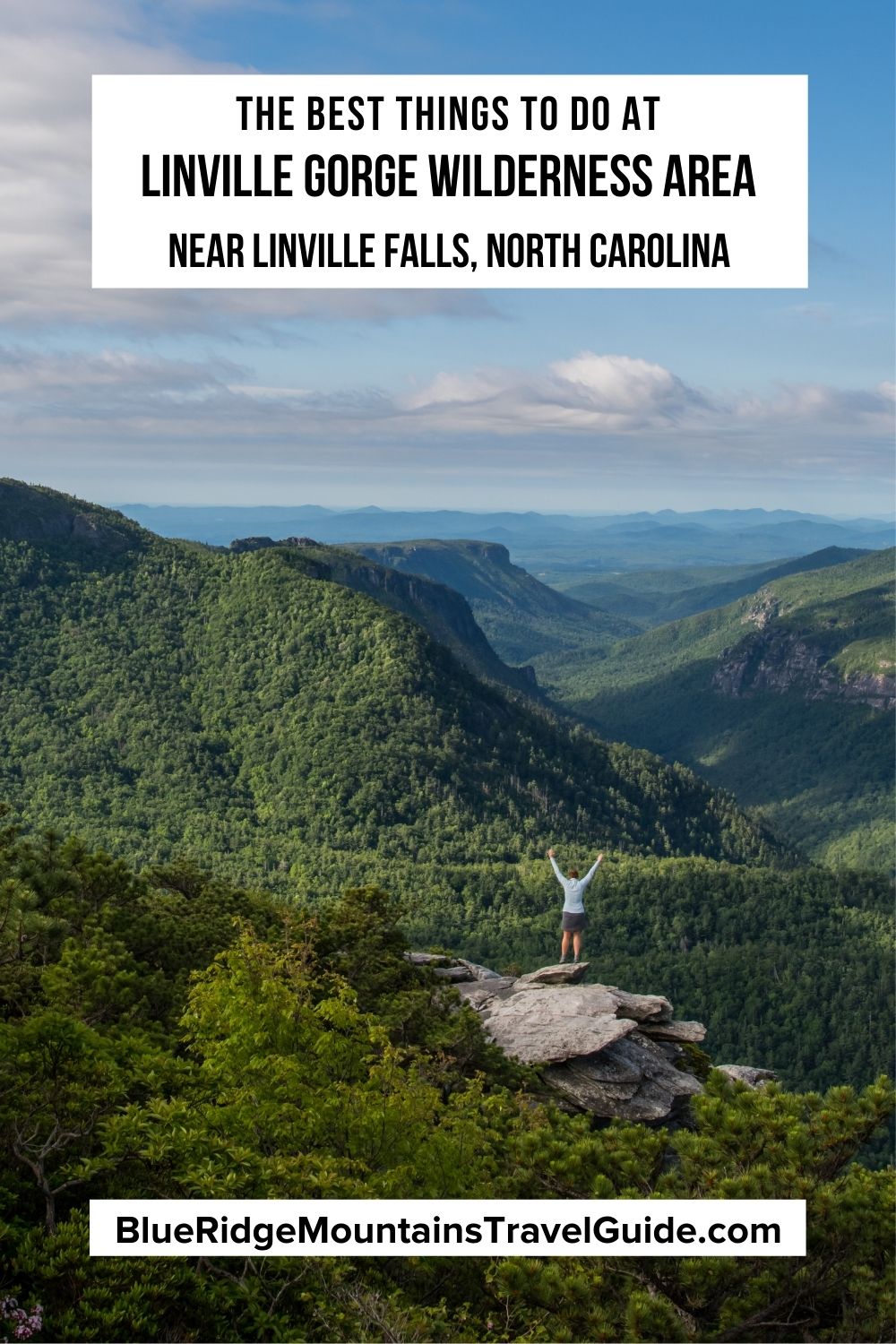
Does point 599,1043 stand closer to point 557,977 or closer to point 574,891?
point 574,891

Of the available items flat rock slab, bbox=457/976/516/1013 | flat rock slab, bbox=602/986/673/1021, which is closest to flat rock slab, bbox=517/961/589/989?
flat rock slab, bbox=457/976/516/1013

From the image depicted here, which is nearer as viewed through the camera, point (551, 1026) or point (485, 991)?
point (551, 1026)

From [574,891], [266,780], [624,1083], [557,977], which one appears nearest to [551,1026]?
[624,1083]

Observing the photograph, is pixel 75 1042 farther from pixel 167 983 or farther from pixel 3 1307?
pixel 167 983

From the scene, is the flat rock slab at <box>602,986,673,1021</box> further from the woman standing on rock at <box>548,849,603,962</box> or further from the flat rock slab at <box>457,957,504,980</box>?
the flat rock slab at <box>457,957,504,980</box>

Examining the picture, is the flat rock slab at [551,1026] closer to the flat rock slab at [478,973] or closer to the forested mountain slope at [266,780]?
the flat rock slab at [478,973]

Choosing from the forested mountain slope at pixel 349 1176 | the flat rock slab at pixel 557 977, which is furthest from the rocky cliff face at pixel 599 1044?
the forested mountain slope at pixel 349 1176
